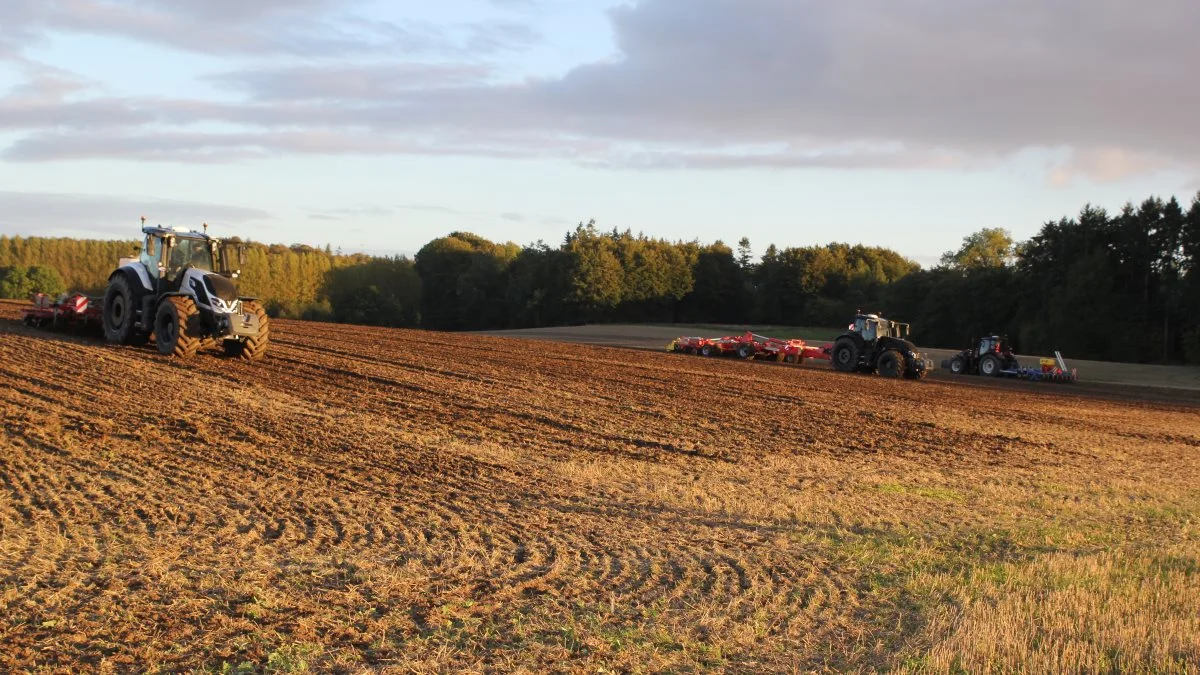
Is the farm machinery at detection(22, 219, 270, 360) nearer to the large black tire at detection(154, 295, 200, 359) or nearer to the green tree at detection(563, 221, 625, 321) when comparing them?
the large black tire at detection(154, 295, 200, 359)

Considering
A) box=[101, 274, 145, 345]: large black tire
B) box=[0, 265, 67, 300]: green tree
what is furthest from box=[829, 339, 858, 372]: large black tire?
box=[0, 265, 67, 300]: green tree

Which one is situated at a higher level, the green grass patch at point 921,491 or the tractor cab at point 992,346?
the tractor cab at point 992,346

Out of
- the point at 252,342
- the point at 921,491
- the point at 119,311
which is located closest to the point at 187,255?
the point at 252,342

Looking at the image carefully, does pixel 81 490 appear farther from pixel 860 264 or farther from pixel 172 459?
pixel 860 264

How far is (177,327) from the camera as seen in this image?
774 inches

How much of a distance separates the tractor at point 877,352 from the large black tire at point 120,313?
1938 centimetres

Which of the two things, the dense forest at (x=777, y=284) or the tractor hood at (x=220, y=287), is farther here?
the dense forest at (x=777, y=284)

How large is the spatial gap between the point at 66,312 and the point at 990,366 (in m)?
28.9

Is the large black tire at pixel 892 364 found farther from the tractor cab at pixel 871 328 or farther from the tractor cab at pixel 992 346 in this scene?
the tractor cab at pixel 992 346

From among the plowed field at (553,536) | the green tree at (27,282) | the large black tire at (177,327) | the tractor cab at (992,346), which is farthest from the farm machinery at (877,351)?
the green tree at (27,282)

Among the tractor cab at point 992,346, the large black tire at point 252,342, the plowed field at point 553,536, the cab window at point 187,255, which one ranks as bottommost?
the plowed field at point 553,536

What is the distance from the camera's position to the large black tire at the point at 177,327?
19.6 metres

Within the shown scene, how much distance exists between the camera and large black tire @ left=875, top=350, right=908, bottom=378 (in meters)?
29.7

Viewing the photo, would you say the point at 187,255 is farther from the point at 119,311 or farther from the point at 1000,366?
the point at 1000,366
